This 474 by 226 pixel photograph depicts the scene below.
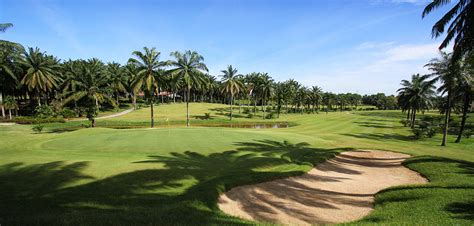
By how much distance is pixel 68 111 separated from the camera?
6197 cm

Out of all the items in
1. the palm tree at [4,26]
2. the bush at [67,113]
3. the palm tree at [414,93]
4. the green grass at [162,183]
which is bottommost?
the bush at [67,113]

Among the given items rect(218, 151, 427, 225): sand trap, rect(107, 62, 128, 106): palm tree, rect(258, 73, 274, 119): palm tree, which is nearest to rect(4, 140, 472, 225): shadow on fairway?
rect(218, 151, 427, 225): sand trap

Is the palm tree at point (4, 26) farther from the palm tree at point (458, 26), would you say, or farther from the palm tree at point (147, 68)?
the palm tree at point (458, 26)

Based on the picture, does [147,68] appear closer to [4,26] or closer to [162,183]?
[4,26]

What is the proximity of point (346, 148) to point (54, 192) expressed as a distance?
25.0 m

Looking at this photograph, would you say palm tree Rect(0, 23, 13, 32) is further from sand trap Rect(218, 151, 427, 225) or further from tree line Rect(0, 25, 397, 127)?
sand trap Rect(218, 151, 427, 225)

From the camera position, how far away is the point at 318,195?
12500 mm

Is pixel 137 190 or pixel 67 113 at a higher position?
pixel 137 190

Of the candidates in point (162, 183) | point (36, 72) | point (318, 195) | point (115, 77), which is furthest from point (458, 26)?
point (115, 77)

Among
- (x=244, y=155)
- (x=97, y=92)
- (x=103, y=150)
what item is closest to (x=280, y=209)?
(x=244, y=155)

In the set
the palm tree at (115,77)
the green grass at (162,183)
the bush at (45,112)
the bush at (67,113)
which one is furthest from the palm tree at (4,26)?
the palm tree at (115,77)

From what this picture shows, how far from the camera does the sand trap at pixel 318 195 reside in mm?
9930

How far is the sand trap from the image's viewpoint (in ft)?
32.6

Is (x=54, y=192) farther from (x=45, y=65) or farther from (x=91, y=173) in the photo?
(x=45, y=65)
